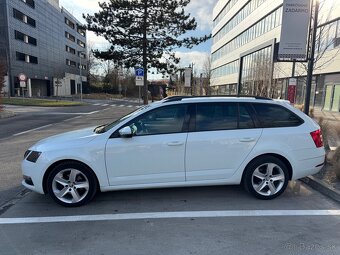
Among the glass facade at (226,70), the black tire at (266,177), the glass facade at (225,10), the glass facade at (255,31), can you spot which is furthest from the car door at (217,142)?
the glass facade at (225,10)

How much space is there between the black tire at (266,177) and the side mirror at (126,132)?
6.31ft

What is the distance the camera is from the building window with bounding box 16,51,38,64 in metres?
46.3

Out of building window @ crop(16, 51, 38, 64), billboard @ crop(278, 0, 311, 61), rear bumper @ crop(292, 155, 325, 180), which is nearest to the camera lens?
rear bumper @ crop(292, 155, 325, 180)

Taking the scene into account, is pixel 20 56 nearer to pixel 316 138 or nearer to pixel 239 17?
pixel 239 17

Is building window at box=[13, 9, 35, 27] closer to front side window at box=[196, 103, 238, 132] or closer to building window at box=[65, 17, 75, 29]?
building window at box=[65, 17, 75, 29]

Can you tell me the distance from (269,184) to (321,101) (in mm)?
23373

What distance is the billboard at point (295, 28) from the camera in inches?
324

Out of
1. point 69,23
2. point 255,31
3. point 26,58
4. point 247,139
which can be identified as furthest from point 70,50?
point 247,139

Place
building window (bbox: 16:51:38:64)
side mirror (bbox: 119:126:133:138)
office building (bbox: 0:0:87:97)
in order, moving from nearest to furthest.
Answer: side mirror (bbox: 119:126:133:138)
office building (bbox: 0:0:87:97)
building window (bbox: 16:51:38:64)

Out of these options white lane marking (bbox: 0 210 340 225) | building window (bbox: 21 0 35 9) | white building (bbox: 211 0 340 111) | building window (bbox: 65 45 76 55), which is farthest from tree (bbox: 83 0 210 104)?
building window (bbox: 65 45 76 55)

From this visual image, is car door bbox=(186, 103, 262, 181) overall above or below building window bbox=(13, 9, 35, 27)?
below

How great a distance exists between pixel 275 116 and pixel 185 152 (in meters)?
1.63

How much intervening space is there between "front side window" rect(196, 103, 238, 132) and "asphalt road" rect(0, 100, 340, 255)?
46.5 inches

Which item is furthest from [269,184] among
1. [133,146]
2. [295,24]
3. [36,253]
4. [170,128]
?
[295,24]
